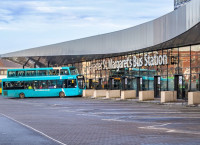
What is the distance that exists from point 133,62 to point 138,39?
7.43m

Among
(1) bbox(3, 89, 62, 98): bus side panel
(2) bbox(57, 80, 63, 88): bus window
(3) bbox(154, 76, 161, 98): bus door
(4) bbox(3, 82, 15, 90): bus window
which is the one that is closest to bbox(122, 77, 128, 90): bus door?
(3) bbox(154, 76, 161, 98): bus door

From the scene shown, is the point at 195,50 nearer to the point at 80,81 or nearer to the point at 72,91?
the point at 80,81

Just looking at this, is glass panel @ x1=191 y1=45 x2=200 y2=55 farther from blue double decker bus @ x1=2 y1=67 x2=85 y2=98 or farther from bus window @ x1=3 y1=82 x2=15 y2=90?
bus window @ x1=3 y1=82 x2=15 y2=90

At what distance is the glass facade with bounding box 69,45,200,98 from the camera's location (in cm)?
4153

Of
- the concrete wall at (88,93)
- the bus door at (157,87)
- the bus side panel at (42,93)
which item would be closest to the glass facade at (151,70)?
the bus door at (157,87)

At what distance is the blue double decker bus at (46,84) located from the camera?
5679cm

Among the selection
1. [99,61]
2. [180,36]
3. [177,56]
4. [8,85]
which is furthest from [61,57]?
[180,36]

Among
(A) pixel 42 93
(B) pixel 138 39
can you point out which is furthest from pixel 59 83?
(B) pixel 138 39

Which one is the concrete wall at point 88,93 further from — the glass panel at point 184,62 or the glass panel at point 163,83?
the glass panel at point 184,62

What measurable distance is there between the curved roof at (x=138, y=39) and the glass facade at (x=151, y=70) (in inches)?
75.4

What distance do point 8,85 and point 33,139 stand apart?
147 feet

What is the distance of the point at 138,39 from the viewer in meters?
44.9

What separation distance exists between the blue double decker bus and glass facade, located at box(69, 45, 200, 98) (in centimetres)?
448

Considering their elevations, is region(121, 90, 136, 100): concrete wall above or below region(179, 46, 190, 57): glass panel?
A: below
